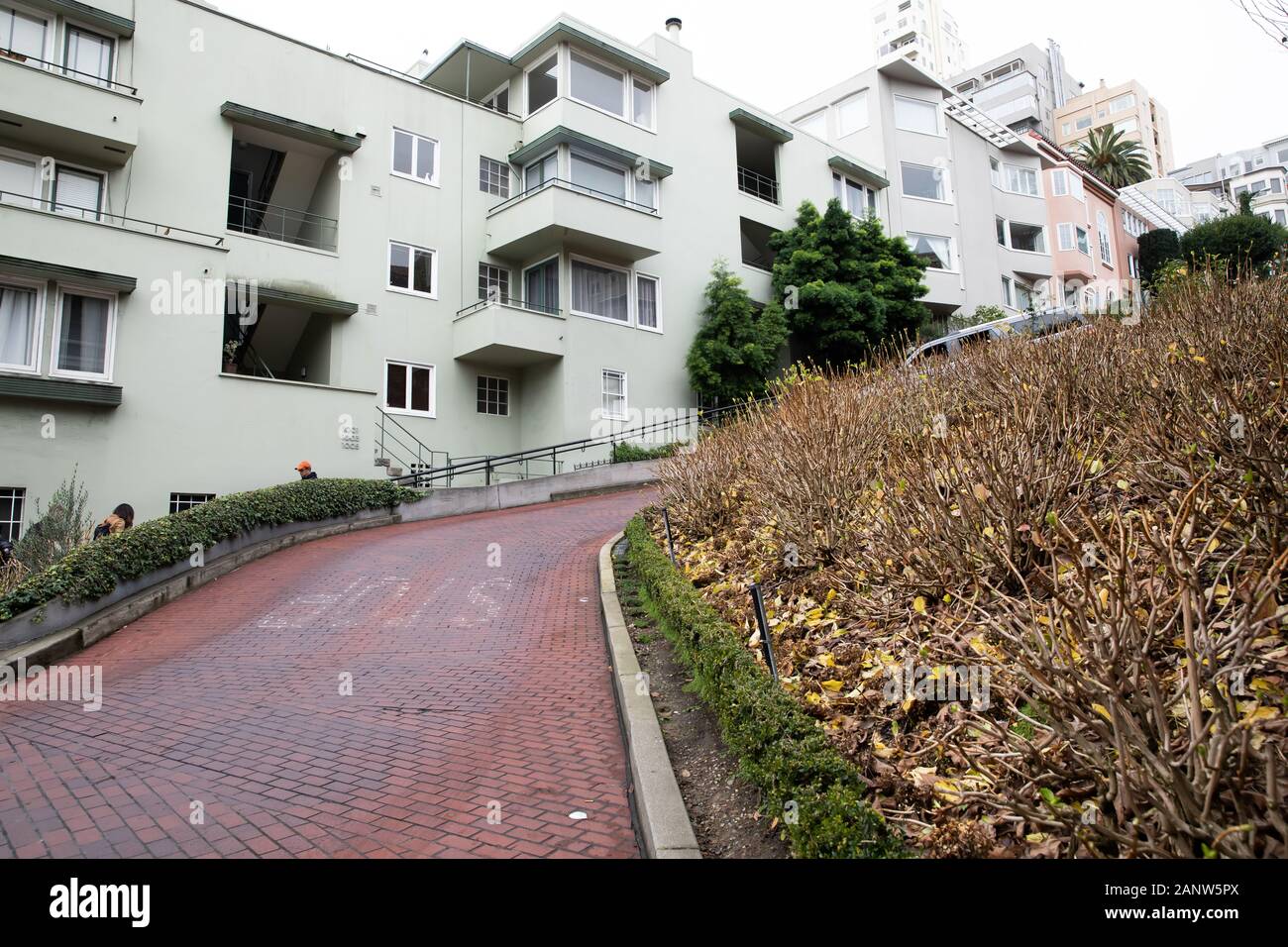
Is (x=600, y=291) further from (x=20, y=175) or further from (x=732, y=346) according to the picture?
(x=20, y=175)

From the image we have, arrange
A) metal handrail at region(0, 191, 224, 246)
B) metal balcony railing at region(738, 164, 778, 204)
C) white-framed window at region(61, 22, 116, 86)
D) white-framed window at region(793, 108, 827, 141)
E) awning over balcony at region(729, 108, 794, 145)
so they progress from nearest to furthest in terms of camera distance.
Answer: metal handrail at region(0, 191, 224, 246) → white-framed window at region(61, 22, 116, 86) → awning over balcony at region(729, 108, 794, 145) → metal balcony railing at region(738, 164, 778, 204) → white-framed window at region(793, 108, 827, 141)

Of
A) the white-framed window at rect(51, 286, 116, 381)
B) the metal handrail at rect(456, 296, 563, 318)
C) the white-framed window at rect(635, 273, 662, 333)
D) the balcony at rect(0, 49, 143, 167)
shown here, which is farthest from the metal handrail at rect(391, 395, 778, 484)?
the balcony at rect(0, 49, 143, 167)

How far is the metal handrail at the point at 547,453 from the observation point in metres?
20.1

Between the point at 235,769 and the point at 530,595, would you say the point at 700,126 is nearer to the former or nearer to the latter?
the point at 530,595

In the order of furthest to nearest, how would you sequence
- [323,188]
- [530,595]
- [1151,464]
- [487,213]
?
1. [487,213]
2. [323,188]
3. [530,595]
4. [1151,464]

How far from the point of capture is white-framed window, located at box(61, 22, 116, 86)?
17.7 metres

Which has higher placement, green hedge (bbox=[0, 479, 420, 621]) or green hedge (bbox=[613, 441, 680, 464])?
green hedge (bbox=[613, 441, 680, 464])

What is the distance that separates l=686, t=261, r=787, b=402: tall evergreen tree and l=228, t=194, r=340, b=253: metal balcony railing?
1132 centimetres

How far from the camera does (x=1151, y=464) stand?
496cm

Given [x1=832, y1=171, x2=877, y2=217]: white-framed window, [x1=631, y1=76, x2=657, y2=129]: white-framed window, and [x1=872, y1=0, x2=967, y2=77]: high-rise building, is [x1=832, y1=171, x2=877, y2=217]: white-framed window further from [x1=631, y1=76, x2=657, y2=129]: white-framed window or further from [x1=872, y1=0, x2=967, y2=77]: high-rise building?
[x1=872, y1=0, x2=967, y2=77]: high-rise building

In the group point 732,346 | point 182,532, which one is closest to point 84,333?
point 182,532
